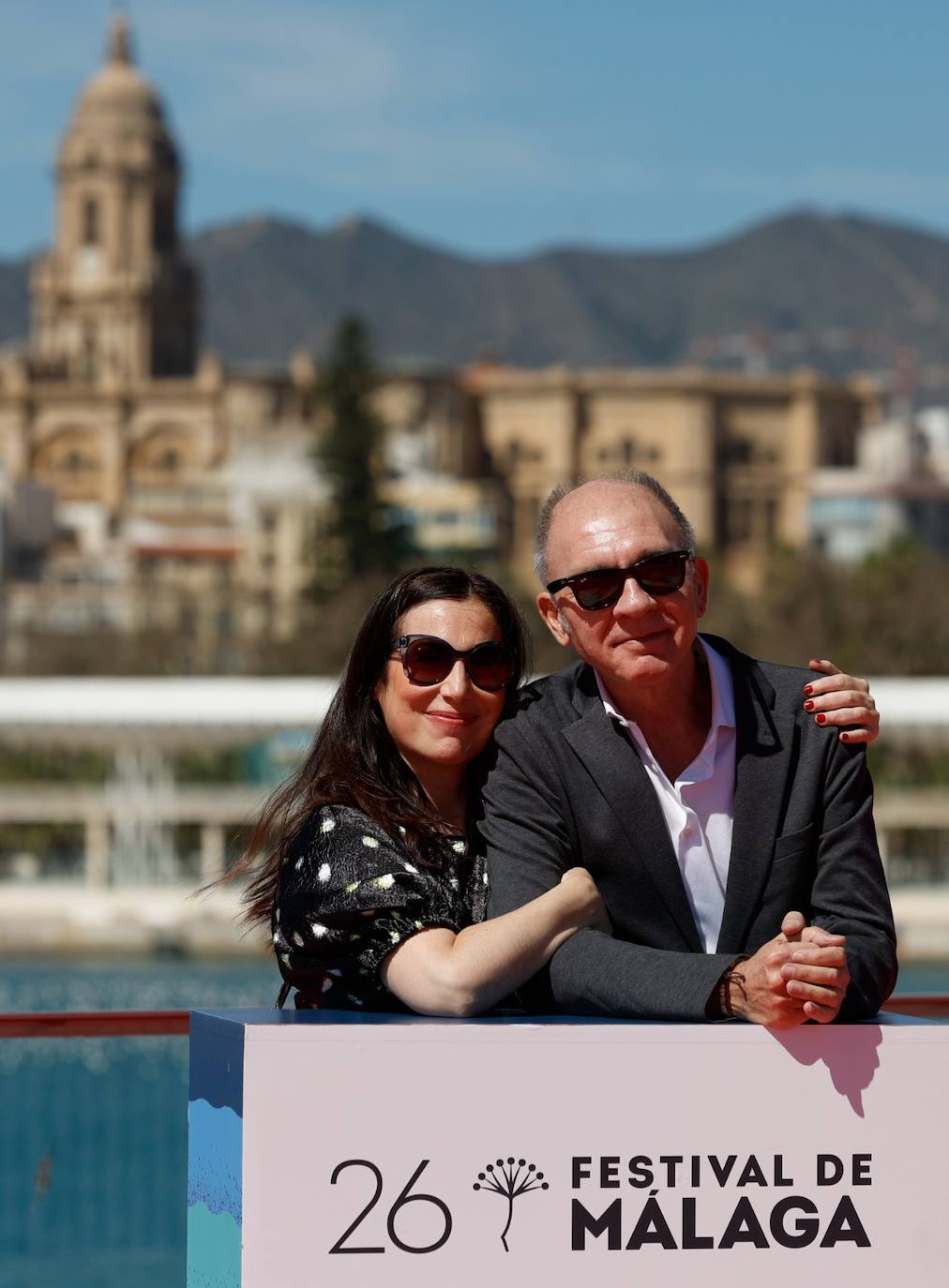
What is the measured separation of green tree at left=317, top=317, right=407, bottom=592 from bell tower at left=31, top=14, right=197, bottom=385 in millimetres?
33992

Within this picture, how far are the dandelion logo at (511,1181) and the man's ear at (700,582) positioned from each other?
811 millimetres

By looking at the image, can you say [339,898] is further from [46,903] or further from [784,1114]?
[46,903]

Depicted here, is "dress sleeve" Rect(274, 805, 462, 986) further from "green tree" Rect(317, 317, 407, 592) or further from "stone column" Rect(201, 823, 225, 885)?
"green tree" Rect(317, 317, 407, 592)

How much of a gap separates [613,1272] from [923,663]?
4888 cm

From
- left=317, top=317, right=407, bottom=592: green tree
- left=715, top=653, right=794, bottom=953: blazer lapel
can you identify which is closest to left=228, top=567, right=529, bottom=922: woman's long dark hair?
left=715, top=653, right=794, bottom=953: blazer lapel

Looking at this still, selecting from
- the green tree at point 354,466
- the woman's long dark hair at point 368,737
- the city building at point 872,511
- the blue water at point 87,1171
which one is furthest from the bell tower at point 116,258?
the woman's long dark hair at point 368,737

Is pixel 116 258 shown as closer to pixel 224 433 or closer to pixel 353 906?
pixel 224 433

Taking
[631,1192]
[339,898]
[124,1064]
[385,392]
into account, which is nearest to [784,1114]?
[631,1192]

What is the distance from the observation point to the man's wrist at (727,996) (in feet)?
9.87

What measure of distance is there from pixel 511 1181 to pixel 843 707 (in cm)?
80

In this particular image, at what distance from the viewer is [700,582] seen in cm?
339

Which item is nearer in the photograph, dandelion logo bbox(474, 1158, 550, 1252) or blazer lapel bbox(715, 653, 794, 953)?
dandelion logo bbox(474, 1158, 550, 1252)

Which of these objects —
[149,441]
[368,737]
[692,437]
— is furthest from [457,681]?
[149,441]

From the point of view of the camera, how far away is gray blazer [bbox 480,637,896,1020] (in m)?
3.22
